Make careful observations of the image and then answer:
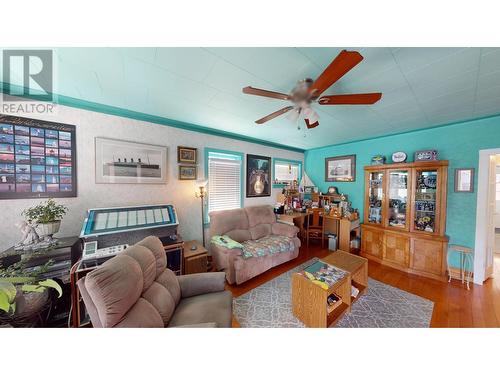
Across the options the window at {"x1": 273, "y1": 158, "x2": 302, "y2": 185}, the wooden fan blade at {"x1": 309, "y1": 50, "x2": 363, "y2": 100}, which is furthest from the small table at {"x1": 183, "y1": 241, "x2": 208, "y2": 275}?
the window at {"x1": 273, "y1": 158, "x2": 302, "y2": 185}

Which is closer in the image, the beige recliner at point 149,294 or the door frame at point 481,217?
the beige recliner at point 149,294

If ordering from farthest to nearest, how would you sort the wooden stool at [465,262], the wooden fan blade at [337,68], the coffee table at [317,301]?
the wooden stool at [465,262]
the coffee table at [317,301]
the wooden fan blade at [337,68]

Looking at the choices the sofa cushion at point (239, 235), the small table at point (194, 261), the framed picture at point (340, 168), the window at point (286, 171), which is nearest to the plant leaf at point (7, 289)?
the small table at point (194, 261)

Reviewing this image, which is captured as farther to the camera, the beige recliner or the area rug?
the area rug

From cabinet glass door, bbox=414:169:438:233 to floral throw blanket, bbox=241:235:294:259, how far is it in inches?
88.7

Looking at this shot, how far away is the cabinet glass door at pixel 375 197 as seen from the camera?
125 inches

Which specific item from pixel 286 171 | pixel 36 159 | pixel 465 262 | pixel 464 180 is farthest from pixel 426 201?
pixel 36 159

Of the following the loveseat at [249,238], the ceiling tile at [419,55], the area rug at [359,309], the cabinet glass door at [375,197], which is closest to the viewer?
the ceiling tile at [419,55]

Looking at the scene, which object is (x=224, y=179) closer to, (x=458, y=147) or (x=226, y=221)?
(x=226, y=221)

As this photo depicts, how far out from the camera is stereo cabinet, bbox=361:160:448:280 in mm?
2518

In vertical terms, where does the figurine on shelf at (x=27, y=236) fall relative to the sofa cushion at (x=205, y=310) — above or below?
above

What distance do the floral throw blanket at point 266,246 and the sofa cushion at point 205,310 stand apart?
0.91 m

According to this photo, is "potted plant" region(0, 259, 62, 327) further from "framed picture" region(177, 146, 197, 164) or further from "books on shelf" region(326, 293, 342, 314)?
"books on shelf" region(326, 293, 342, 314)

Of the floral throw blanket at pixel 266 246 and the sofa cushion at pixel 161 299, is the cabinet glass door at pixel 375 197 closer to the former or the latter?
the floral throw blanket at pixel 266 246
